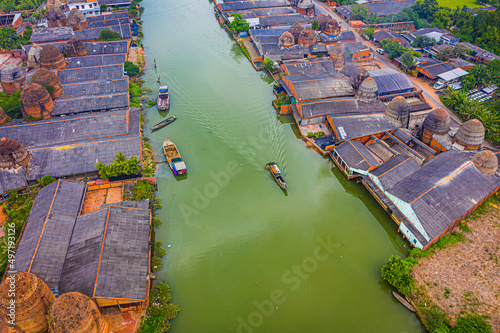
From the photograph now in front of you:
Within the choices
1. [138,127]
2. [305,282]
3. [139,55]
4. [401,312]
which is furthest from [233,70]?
[401,312]

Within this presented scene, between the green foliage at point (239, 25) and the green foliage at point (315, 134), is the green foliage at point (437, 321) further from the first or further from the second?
the green foliage at point (239, 25)

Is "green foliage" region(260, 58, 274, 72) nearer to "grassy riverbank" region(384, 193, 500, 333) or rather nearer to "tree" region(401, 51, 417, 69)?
"tree" region(401, 51, 417, 69)

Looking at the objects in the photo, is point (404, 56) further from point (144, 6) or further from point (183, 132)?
point (144, 6)

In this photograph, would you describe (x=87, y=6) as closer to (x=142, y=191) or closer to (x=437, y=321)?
(x=142, y=191)

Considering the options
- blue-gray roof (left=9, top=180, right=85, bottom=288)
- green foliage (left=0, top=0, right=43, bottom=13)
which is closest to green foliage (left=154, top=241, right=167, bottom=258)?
blue-gray roof (left=9, top=180, right=85, bottom=288)

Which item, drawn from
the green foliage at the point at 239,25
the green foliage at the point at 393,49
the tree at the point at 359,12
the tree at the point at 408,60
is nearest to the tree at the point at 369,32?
the green foliage at the point at 393,49

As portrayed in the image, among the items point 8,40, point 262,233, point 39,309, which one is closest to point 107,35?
point 8,40
